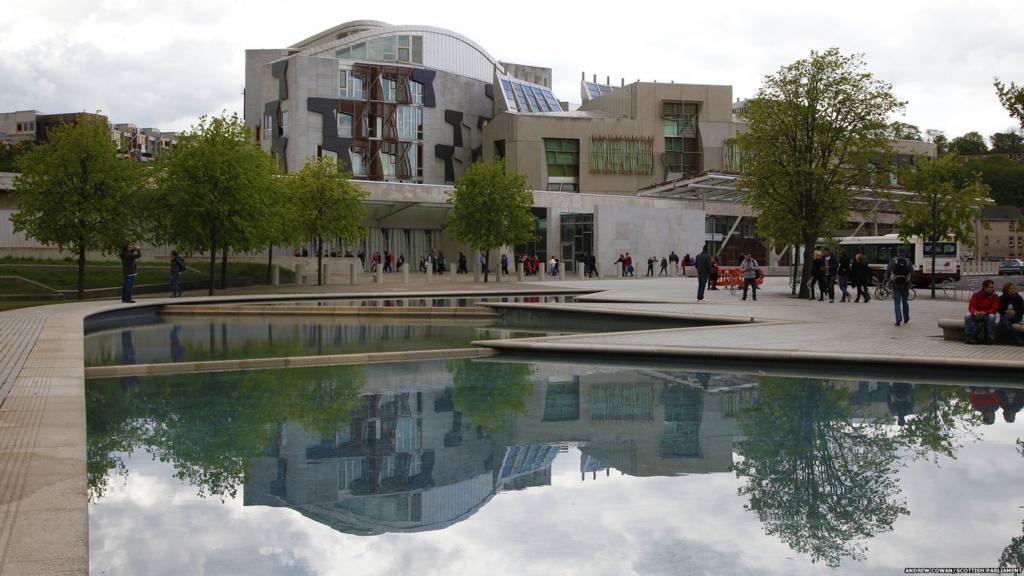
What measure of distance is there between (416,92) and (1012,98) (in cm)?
5232

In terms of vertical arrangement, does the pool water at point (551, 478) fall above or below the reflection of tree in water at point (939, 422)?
below

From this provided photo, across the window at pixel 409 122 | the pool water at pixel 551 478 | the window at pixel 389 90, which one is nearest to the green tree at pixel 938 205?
the pool water at pixel 551 478

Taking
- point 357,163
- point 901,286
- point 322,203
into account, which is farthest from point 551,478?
point 357,163

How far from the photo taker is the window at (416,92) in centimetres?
6575

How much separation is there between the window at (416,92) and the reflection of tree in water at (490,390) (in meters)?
54.2

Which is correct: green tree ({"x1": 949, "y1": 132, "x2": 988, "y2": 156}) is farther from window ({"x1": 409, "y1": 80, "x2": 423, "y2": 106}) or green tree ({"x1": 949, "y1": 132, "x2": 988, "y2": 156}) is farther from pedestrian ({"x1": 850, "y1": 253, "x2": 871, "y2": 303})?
pedestrian ({"x1": 850, "y1": 253, "x2": 871, "y2": 303})

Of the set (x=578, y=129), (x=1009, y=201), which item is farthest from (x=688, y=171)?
(x=1009, y=201)

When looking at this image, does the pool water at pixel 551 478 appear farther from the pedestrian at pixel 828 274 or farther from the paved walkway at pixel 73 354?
the pedestrian at pixel 828 274

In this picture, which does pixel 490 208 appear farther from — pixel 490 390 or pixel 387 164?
pixel 490 390

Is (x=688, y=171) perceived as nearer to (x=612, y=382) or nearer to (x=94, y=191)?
(x=94, y=191)

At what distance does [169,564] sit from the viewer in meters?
5.15

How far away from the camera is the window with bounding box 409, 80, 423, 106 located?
2589 inches

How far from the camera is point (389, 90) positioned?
64688mm

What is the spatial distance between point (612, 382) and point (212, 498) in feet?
21.2
